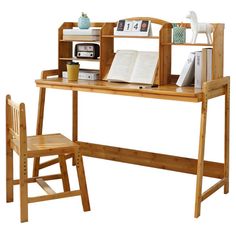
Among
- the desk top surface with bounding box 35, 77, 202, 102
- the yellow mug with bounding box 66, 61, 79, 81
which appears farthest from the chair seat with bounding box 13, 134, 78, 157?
the yellow mug with bounding box 66, 61, 79, 81

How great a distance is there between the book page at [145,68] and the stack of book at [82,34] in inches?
18.9

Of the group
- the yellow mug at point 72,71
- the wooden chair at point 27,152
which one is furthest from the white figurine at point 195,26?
the wooden chair at point 27,152

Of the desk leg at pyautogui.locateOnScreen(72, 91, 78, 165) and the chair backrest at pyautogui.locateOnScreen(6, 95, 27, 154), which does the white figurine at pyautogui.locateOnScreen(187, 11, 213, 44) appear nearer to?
the chair backrest at pyautogui.locateOnScreen(6, 95, 27, 154)

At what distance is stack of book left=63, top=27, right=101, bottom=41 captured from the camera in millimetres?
5085

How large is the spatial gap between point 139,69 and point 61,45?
1.00 meters

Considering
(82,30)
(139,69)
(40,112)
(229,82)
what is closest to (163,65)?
(139,69)

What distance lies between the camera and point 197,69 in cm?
444

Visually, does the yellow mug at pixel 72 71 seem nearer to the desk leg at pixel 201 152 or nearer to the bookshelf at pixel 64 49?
the bookshelf at pixel 64 49

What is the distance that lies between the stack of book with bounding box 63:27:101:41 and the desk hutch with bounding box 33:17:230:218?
0.08m

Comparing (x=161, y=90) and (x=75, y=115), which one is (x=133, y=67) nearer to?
(x=161, y=90)

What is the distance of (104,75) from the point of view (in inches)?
202

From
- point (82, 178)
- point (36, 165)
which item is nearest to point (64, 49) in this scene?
point (36, 165)

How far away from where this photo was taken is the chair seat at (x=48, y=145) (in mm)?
4035

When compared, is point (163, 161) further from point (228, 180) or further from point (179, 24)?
point (179, 24)
